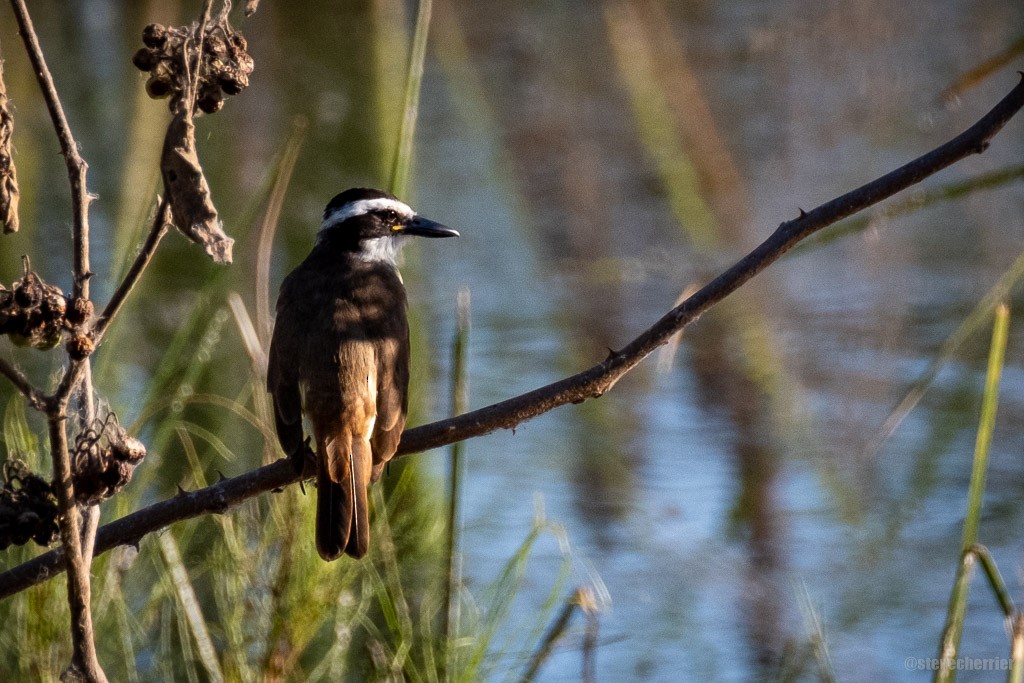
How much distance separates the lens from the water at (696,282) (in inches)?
227

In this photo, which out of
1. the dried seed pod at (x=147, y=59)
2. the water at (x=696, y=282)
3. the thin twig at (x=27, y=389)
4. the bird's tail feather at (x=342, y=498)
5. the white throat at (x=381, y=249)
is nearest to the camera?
the thin twig at (x=27, y=389)

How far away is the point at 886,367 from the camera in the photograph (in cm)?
734

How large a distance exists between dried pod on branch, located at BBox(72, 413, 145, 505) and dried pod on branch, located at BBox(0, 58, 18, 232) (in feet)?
1.15

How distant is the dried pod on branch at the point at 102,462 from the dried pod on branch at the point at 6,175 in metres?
0.35

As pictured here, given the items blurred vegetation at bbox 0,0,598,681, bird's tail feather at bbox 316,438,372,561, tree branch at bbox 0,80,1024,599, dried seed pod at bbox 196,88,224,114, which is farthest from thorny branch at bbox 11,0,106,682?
bird's tail feather at bbox 316,438,372,561

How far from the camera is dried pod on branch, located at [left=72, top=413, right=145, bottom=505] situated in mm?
2258

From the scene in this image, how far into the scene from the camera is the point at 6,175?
223 centimetres

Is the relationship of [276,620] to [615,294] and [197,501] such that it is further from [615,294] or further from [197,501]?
[615,294]

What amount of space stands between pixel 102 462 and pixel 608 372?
3.07ft

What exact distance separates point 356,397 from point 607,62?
841cm

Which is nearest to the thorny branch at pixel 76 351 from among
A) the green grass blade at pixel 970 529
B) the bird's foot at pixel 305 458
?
the bird's foot at pixel 305 458

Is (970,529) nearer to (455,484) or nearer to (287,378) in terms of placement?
(455,484)

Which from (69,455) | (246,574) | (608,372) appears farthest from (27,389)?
(246,574)

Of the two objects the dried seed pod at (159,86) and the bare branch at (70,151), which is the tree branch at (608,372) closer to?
the bare branch at (70,151)
